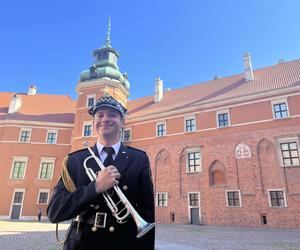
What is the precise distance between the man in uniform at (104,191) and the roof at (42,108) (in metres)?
30.3

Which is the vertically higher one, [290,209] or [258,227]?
[290,209]

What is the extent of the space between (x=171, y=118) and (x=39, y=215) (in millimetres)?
16783

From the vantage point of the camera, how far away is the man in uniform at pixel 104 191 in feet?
6.53

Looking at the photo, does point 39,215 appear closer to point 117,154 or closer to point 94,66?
point 94,66

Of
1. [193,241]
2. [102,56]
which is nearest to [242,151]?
[193,241]

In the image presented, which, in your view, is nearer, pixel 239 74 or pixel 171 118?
pixel 171 118

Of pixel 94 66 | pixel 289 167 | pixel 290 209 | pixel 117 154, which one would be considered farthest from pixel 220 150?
pixel 117 154

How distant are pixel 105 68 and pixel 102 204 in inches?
1190

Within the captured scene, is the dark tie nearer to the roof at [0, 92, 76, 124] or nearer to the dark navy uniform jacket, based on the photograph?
the dark navy uniform jacket

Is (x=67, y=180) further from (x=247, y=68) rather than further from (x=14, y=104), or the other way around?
(x=14, y=104)

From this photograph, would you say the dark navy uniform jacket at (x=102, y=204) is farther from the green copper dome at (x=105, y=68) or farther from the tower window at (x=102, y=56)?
the tower window at (x=102, y=56)

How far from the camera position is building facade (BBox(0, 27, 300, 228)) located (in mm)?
20219

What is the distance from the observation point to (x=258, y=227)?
19.3m

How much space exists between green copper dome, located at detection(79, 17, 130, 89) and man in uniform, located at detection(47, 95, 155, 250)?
2874 cm
